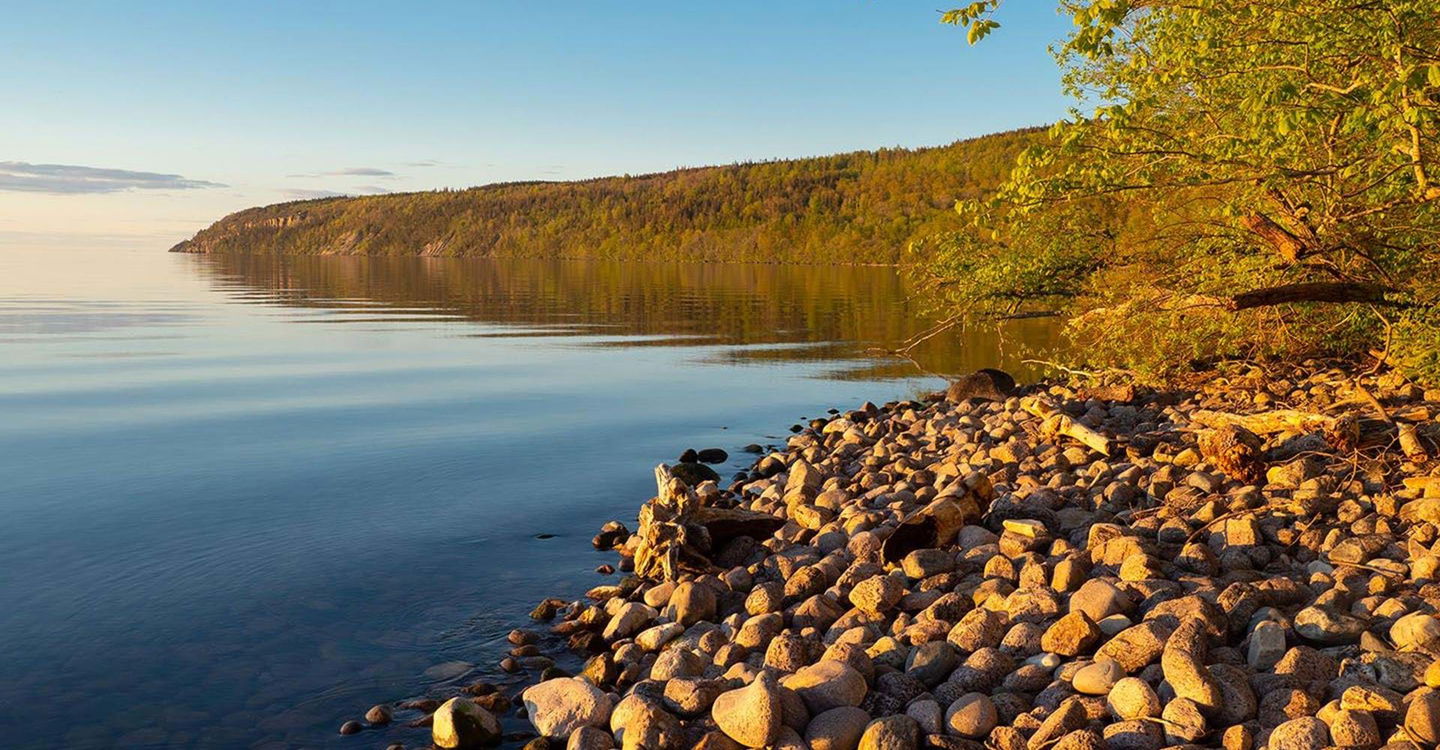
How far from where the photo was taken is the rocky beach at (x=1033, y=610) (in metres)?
6.53

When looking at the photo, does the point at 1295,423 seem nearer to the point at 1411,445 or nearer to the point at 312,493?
the point at 1411,445

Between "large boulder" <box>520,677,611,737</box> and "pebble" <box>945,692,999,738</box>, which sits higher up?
"pebble" <box>945,692,999,738</box>

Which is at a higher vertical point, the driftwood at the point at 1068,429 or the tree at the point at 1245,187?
the tree at the point at 1245,187

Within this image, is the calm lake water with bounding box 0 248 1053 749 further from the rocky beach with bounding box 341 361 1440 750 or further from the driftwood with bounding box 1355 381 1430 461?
the driftwood with bounding box 1355 381 1430 461

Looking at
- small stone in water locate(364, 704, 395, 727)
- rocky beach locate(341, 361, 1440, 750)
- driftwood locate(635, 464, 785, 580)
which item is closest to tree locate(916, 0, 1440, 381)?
rocky beach locate(341, 361, 1440, 750)

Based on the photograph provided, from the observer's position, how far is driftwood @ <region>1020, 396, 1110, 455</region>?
13.7 meters

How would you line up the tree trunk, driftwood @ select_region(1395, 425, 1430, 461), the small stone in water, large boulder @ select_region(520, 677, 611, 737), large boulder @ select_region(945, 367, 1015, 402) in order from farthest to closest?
1. large boulder @ select_region(945, 367, 1015, 402)
2. the tree trunk
3. driftwood @ select_region(1395, 425, 1430, 461)
4. the small stone in water
5. large boulder @ select_region(520, 677, 611, 737)

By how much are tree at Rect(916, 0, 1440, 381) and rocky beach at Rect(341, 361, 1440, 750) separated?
7.36ft

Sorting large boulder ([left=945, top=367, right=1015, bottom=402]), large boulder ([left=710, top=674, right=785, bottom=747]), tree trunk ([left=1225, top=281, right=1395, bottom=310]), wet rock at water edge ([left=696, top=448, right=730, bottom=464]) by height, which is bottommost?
wet rock at water edge ([left=696, top=448, right=730, bottom=464])

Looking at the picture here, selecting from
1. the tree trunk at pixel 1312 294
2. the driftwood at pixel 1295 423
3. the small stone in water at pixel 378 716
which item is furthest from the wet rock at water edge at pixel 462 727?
the tree trunk at pixel 1312 294

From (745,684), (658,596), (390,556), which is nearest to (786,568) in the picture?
(658,596)

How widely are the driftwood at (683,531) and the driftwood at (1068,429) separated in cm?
468

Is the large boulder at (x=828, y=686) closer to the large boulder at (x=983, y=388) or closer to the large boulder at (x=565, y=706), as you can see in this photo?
the large boulder at (x=565, y=706)

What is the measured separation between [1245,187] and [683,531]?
32.4 feet
